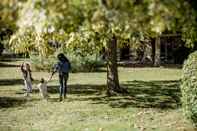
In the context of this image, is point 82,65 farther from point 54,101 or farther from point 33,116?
point 33,116

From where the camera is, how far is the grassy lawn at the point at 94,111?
48.7 ft

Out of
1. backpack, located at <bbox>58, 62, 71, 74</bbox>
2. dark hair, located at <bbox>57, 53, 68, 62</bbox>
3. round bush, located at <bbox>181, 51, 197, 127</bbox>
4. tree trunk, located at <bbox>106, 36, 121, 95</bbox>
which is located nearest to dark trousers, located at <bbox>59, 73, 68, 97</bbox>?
backpack, located at <bbox>58, 62, 71, 74</bbox>

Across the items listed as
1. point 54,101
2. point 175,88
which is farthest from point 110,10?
point 175,88

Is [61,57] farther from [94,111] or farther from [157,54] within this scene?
[157,54]

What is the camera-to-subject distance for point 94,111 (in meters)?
17.6

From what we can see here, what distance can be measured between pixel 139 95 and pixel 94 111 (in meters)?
5.05

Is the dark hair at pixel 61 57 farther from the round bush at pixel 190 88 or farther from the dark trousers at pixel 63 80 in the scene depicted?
the round bush at pixel 190 88

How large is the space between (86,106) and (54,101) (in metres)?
2.01

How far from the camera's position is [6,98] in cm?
2209

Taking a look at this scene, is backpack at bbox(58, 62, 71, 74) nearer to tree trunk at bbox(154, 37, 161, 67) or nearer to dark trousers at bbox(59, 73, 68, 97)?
dark trousers at bbox(59, 73, 68, 97)

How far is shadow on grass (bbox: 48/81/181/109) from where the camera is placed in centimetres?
1941

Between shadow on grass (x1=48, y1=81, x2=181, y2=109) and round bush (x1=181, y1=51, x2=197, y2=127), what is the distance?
5.18 m

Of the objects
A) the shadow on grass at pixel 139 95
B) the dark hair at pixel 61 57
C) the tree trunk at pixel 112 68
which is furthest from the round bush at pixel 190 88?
the tree trunk at pixel 112 68

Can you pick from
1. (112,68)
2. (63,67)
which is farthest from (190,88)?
(112,68)
